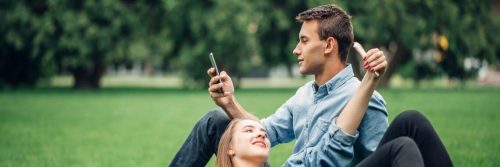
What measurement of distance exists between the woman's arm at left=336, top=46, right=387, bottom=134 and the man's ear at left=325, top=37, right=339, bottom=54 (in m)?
0.44

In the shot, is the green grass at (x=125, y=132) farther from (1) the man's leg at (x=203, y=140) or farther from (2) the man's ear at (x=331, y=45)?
(2) the man's ear at (x=331, y=45)

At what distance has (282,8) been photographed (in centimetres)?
2875

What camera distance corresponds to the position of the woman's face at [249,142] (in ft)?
12.8

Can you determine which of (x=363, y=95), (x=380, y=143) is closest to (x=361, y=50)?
(x=363, y=95)

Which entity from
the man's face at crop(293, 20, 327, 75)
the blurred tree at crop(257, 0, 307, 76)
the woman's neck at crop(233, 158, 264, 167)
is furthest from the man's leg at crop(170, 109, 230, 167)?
the blurred tree at crop(257, 0, 307, 76)

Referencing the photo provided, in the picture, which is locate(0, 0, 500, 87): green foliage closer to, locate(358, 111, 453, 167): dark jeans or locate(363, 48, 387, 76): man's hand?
locate(358, 111, 453, 167): dark jeans

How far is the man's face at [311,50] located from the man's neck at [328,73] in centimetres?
3

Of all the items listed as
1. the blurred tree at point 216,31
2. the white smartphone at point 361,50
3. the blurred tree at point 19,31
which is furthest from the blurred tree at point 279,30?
the white smartphone at point 361,50

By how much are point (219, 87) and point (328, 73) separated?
675mm

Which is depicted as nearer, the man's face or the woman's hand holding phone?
the man's face

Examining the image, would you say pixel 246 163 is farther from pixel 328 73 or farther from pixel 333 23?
pixel 333 23

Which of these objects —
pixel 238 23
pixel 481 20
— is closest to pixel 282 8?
pixel 238 23

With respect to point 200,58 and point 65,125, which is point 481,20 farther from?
point 65,125

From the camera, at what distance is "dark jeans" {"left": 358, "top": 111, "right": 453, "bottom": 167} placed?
342 centimetres
